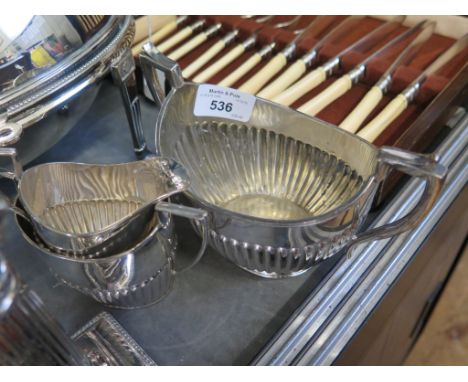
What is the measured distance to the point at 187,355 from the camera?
406 mm

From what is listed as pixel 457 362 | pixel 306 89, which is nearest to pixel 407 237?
pixel 306 89

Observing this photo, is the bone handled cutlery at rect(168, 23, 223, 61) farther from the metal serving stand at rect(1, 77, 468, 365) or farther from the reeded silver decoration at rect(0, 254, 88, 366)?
the reeded silver decoration at rect(0, 254, 88, 366)

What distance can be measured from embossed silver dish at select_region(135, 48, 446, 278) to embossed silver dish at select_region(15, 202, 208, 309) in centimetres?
3

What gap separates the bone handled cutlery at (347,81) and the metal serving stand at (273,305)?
6.1 inches

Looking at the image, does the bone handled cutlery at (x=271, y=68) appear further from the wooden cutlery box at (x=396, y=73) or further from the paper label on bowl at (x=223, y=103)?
the paper label on bowl at (x=223, y=103)

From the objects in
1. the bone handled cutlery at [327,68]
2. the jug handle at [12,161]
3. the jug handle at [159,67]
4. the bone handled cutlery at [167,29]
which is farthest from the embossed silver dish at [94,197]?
the bone handled cutlery at [167,29]

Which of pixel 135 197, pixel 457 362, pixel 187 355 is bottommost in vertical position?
pixel 457 362

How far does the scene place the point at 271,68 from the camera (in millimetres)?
667

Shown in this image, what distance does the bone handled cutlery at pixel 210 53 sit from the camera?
67 centimetres

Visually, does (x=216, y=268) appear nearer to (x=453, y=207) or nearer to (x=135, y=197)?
(x=135, y=197)

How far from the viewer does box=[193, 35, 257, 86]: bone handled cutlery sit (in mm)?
Result: 656

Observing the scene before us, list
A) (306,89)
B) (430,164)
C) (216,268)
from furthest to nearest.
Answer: (306,89)
(216,268)
(430,164)

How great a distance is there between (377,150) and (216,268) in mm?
202

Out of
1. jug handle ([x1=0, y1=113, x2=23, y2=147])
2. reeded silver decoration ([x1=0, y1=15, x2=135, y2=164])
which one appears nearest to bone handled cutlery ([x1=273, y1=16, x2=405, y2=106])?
reeded silver decoration ([x1=0, y1=15, x2=135, y2=164])
